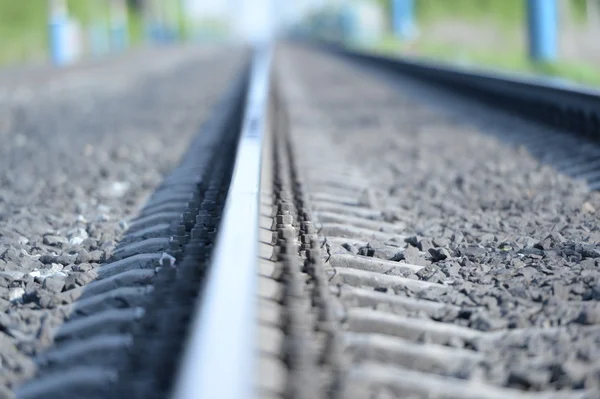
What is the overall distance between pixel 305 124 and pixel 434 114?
58.3 inches

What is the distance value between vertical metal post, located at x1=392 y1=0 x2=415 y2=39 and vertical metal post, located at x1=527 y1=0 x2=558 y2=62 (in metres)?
18.6

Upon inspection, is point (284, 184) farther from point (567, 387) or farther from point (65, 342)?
point (567, 387)

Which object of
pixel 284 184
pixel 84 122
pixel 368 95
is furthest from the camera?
pixel 368 95

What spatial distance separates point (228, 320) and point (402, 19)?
35797 millimetres

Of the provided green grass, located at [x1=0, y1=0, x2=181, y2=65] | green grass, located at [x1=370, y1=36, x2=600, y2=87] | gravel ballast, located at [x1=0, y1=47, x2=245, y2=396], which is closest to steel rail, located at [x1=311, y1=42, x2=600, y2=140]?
green grass, located at [x1=370, y1=36, x2=600, y2=87]

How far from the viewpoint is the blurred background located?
17.1 metres

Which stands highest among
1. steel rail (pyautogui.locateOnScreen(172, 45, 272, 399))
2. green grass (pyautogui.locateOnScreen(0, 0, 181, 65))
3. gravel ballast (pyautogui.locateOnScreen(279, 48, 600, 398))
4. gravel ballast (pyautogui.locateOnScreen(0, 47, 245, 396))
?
green grass (pyautogui.locateOnScreen(0, 0, 181, 65))

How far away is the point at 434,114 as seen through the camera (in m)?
9.73

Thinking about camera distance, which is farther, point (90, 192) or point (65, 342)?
point (90, 192)

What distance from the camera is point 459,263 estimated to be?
3768 millimetres

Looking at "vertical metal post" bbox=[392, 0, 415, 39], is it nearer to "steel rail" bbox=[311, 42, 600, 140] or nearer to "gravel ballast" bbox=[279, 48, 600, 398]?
"steel rail" bbox=[311, 42, 600, 140]

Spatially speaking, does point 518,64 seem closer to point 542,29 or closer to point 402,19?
point 542,29

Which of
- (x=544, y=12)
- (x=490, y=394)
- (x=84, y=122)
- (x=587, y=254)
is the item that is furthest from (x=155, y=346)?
(x=544, y=12)

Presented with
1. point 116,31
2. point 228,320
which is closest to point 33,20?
point 116,31
